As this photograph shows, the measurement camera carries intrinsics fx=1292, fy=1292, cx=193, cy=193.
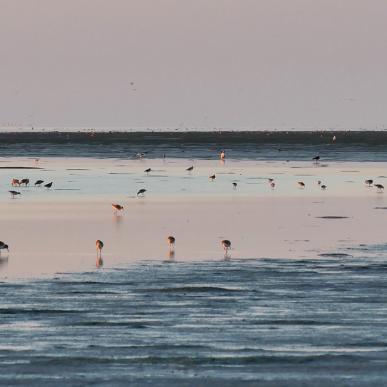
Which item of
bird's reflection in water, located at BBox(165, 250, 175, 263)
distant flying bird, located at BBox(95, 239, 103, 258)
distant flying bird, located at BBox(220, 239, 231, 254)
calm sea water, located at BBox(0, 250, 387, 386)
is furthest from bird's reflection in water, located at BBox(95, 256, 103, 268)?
distant flying bird, located at BBox(220, 239, 231, 254)

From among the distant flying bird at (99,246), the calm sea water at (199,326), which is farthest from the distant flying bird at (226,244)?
the calm sea water at (199,326)

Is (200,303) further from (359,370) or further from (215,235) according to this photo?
(215,235)

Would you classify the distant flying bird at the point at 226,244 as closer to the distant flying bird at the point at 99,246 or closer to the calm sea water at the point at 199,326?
the distant flying bird at the point at 99,246

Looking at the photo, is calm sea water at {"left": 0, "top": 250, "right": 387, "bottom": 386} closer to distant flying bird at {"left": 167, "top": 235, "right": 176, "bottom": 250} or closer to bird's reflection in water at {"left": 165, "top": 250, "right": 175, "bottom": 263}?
bird's reflection in water at {"left": 165, "top": 250, "right": 175, "bottom": 263}

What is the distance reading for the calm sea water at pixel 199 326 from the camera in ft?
53.2

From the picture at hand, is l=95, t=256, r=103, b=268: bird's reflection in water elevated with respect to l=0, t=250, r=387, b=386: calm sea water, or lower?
lower

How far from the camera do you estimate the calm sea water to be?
16203 millimetres

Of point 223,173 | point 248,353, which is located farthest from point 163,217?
point 223,173

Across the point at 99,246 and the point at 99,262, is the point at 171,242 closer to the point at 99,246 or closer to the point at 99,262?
the point at 99,246

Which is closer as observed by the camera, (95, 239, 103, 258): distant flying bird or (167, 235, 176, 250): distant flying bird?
(95, 239, 103, 258): distant flying bird

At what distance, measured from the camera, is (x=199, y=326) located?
64.5 feet

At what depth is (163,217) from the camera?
42969 mm

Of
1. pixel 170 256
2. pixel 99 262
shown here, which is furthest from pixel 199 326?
pixel 170 256

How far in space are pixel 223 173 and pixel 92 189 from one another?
21477 mm
